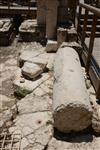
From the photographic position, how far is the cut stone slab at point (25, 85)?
15.5 ft

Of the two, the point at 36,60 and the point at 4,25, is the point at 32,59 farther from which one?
the point at 4,25

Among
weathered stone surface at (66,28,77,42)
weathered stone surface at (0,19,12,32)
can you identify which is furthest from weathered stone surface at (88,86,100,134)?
weathered stone surface at (0,19,12,32)

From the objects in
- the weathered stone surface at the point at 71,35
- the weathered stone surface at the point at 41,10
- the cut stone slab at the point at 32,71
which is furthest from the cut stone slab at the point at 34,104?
the weathered stone surface at the point at 41,10

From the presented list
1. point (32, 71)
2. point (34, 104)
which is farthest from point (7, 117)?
point (32, 71)

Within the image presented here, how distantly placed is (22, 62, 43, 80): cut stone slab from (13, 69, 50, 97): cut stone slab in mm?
109

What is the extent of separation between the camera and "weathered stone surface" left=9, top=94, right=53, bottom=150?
3.24 m

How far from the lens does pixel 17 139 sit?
10.8 feet

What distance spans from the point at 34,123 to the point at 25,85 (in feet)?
4.46

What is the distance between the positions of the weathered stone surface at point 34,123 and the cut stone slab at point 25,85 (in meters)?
0.45

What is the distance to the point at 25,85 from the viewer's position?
483 cm

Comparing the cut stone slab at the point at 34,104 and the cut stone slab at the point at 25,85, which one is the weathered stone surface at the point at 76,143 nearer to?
the cut stone slab at the point at 34,104

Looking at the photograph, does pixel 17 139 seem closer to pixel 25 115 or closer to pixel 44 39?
pixel 25 115

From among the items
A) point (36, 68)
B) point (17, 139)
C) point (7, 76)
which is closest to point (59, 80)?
point (17, 139)

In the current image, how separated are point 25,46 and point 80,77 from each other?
4.04m
